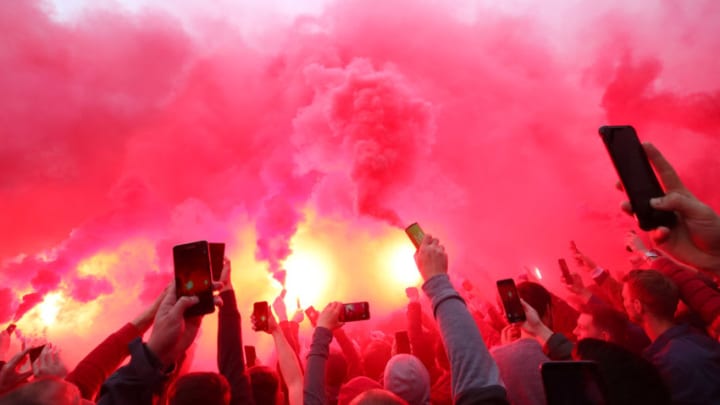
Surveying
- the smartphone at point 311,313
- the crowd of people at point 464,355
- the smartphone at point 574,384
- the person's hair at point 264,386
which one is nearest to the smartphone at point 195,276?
the crowd of people at point 464,355

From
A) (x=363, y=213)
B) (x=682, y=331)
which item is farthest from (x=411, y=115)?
(x=682, y=331)

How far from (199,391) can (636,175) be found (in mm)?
2734

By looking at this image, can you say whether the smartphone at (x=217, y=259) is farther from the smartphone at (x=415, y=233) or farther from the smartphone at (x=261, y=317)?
the smartphone at (x=415, y=233)

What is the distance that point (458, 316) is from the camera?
1.85m

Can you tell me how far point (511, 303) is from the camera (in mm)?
3340

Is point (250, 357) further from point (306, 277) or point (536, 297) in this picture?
point (306, 277)

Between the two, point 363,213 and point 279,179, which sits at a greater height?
point 279,179

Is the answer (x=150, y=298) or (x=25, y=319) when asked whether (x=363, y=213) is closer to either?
(x=150, y=298)

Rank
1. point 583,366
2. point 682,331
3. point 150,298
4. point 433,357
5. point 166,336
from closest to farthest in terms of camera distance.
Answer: point 583,366
point 166,336
point 682,331
point 433,357
point 150,298

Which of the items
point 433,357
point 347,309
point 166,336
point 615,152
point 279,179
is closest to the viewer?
point 166,336

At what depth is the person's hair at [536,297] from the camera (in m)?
3.80

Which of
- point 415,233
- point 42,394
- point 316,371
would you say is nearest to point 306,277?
point 316,371

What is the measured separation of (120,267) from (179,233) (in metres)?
3.15

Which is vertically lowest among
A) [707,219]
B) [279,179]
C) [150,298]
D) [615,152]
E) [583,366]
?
[583,366]
